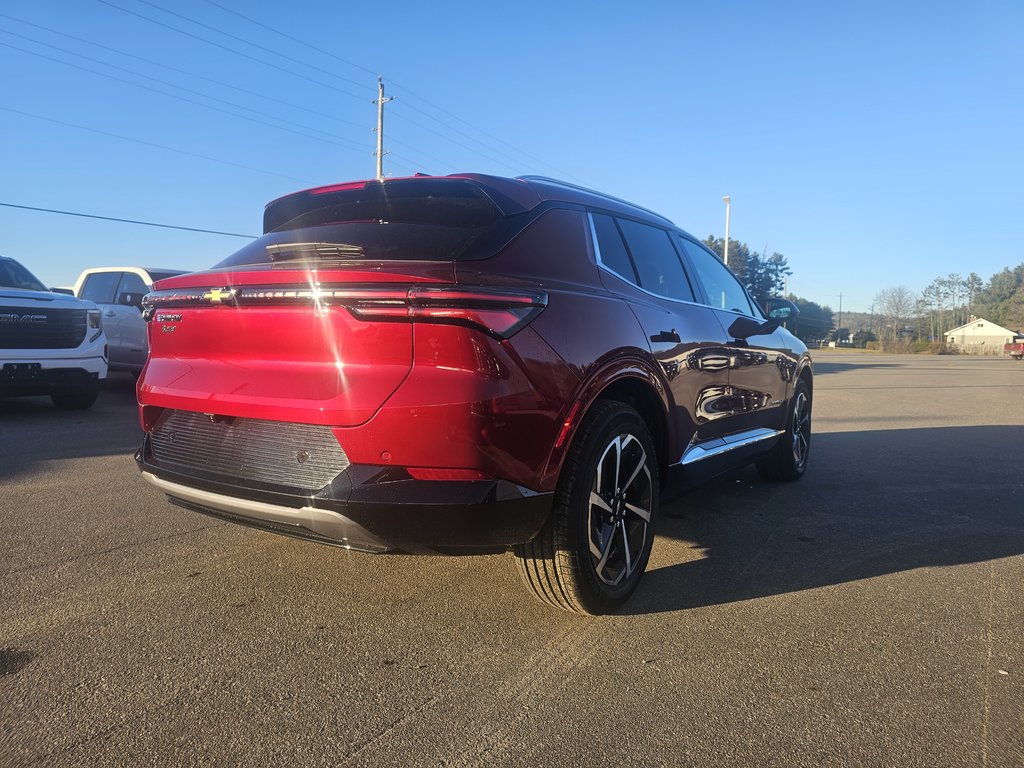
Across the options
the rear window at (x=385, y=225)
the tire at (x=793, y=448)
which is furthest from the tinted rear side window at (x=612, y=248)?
the tire at (x=793, y=448)

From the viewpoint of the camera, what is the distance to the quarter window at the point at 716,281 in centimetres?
444

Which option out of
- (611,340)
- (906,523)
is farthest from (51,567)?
(906,523)

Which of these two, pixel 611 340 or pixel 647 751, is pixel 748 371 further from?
pixel 647 751

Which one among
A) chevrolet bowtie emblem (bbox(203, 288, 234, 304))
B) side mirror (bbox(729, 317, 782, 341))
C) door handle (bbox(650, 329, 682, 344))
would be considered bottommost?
door handle (bbox(650, 329, 682, 344))

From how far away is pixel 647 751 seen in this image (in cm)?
207

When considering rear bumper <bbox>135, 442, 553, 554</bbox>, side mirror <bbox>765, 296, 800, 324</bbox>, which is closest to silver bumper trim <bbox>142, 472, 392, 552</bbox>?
rear bumper <bbox>135, 442, 553, 554</bbox>

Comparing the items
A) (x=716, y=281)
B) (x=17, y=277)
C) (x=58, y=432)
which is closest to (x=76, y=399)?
(x=17, y=277)

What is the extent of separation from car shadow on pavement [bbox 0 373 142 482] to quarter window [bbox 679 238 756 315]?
4889 mm

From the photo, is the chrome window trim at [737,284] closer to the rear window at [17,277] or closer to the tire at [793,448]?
the tire at [793,448]

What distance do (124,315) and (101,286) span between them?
146 cm

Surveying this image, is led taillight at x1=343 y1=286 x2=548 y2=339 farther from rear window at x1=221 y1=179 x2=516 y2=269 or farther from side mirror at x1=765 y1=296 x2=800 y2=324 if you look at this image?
side mirror at x1=765 y1=296 x2=800 y2=324

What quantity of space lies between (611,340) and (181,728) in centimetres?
200

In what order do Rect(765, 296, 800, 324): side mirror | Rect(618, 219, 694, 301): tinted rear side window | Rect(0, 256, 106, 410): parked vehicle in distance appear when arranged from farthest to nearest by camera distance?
Rect(0, 256, 106, 410): parked vehicle in distance < Rect(765, 296, 800, 324): side mirror < Rect(618, 219, 694, 301): tinted rear side window

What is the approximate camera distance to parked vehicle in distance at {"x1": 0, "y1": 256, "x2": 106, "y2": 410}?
24.0 feet
